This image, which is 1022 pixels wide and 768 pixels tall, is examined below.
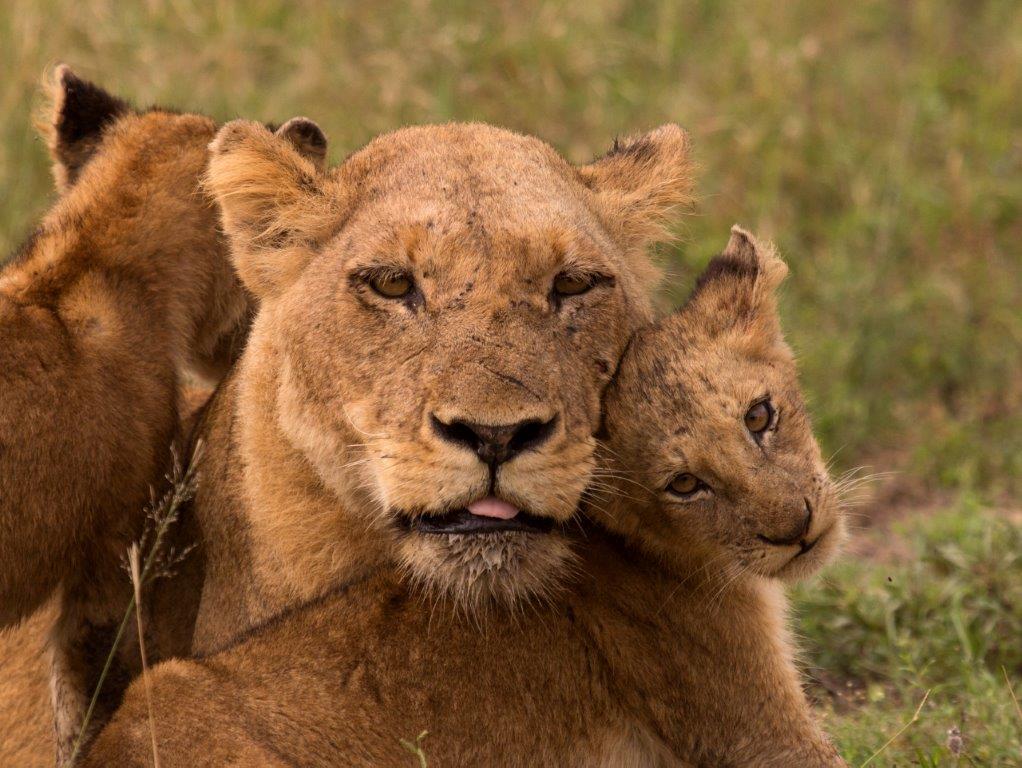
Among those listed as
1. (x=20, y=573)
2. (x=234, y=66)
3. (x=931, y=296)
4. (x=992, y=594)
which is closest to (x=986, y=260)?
(x=931, y=296)

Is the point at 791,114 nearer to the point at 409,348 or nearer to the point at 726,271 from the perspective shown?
the point at 726,271

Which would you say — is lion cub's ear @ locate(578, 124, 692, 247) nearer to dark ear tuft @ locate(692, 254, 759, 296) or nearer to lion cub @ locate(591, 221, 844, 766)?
dark ear tuft @ locate(692, 254, 759, 296)

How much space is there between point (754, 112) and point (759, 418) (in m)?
5.53

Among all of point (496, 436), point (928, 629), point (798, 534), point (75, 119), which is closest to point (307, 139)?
point (75, 119)

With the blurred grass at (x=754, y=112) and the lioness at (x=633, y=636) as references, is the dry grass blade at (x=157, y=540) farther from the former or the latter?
the blurred grass at (x=754, y=112)

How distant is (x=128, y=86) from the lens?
8.81 metres

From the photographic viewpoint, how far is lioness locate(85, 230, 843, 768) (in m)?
3.73

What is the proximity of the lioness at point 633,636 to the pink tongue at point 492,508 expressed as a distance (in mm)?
384

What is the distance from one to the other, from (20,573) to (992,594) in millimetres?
3574

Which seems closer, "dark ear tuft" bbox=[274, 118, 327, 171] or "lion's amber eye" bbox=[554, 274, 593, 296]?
"lion's amber eye" bbox=[554, 274, 593, 296]

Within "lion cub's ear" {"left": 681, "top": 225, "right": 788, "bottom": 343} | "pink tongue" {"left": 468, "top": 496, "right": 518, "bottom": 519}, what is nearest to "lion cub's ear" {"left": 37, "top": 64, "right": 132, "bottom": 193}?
"lion cub's ear" {"left": 681, "top": 225, "right": 788, "bottom": 343}

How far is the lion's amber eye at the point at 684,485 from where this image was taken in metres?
3.93

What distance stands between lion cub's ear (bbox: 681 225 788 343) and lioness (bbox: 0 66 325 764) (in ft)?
3.90

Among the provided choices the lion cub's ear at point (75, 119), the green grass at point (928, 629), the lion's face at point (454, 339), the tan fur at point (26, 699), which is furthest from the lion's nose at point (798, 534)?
the lion cub's ear at point (75, 119)
